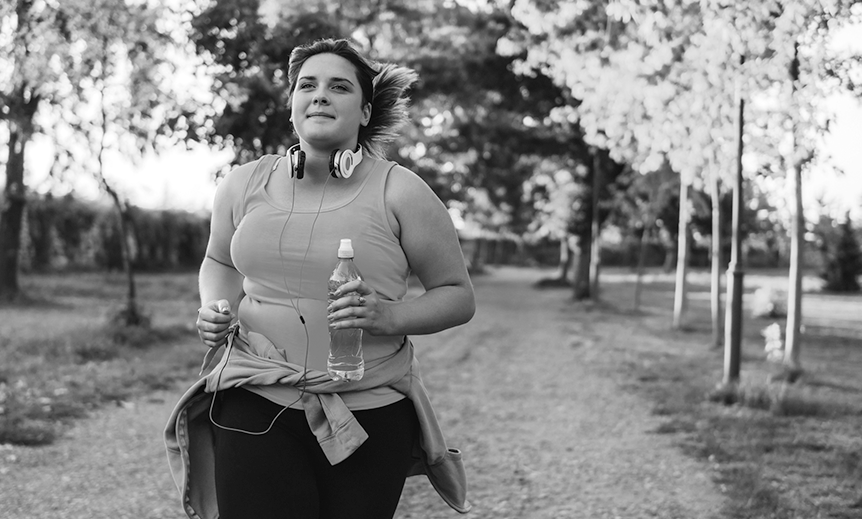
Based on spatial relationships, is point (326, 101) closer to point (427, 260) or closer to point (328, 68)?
point (328, 68)

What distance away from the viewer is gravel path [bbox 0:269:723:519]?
15.8ft

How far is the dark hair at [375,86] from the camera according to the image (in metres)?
2.31

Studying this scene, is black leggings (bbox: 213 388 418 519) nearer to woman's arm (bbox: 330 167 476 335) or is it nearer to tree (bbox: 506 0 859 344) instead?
woman's arm (bbox: 330 167 476 335)

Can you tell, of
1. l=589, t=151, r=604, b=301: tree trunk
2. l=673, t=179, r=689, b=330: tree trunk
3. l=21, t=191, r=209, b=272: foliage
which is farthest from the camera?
l=21, t=191, r=209, b=272: foliage

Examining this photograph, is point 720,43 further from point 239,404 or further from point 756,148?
point 239,404

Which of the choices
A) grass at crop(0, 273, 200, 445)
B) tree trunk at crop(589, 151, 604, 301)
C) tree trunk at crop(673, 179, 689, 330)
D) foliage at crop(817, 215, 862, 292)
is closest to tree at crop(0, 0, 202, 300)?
grass at crop(0, 273, 200, 445)

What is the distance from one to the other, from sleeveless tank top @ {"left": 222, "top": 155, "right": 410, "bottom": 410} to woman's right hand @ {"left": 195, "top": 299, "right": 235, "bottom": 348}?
0.08 metres

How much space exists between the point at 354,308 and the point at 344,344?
0.59ft

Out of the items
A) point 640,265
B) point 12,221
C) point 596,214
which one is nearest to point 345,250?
point 12,221

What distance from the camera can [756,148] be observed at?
31.3 feet

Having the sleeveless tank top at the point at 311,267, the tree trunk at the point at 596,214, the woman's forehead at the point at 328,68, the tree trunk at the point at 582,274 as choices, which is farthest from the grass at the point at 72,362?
the tree trunk at the point at 582,274

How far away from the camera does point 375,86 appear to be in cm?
245

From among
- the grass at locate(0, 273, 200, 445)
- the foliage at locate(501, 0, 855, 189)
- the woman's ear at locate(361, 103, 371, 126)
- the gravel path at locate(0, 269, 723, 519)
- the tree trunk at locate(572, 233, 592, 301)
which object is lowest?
the gravel path at locate(0, 269, 723, 519)

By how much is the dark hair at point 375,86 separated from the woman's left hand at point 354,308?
65 cm
